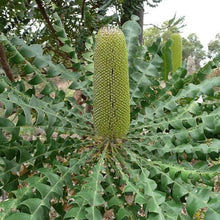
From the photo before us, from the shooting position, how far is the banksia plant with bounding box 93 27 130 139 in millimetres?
1065

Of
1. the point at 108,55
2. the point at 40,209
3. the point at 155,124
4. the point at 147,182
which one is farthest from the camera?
the point at 155,124

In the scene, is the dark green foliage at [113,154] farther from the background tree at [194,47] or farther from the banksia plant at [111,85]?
the background tree at [194,47]

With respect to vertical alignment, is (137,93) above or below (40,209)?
above

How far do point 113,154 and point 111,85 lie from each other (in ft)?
0.79

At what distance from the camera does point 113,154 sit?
1.11 m

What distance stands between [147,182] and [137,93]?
0.51 metres

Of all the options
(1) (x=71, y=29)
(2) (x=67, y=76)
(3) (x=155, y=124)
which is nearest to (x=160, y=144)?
(3) (x=155, y=124)

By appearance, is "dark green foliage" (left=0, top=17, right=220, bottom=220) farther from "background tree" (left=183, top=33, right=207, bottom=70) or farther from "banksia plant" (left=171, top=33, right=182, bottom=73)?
"background tree" (left=183, top=33, right=207, bottom=70)

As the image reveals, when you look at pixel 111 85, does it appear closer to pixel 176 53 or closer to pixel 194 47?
pixel 176 53

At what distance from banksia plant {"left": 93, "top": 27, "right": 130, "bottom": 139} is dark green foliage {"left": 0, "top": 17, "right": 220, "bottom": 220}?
0.23ft

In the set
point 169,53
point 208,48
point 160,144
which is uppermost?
point 208,48

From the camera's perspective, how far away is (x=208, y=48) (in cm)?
2317

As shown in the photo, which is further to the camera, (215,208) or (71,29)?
(71,29)

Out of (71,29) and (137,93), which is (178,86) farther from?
(71,29)
